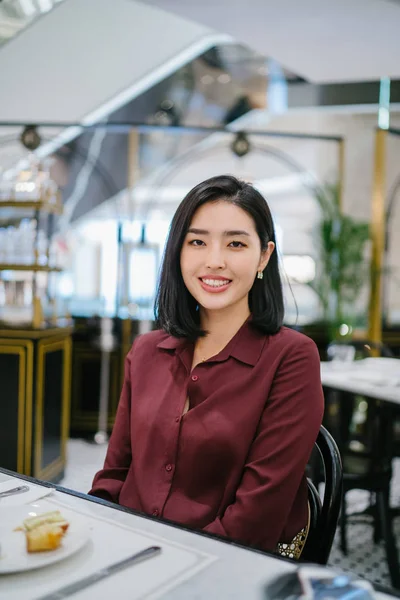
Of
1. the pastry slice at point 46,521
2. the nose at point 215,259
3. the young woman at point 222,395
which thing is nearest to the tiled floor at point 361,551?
the young woman at point 222,395

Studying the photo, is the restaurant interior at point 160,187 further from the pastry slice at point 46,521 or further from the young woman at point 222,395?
the pastry slice at point 46,521

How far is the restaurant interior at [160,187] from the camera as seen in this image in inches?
137

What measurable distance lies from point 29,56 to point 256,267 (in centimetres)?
521

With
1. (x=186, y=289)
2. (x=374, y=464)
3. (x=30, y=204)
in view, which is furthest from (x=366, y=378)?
(x=30, y=204)

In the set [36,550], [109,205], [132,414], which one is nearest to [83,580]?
[36,550]

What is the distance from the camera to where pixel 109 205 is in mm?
6812

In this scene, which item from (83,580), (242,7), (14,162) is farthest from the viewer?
(14,162)

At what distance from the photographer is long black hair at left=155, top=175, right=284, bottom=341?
1.34 metres

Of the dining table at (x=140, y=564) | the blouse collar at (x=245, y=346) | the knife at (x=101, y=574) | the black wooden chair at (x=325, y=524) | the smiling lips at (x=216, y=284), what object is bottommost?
the black wooden chair at (x=325, y=524)

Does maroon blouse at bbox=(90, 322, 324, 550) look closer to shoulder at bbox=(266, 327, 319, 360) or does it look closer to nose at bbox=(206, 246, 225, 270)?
shoulder at bbox=(266, 327, 319, 360)

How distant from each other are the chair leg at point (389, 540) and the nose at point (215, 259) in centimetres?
191

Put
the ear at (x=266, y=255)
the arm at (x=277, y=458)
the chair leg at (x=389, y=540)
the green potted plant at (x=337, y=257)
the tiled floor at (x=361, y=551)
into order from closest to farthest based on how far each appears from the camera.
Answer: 1. the arm at (x=277, y=458)
2. the ear at (x=266, y=255)
3. the chair leg at (x=389, y=540)
4. the tiled floor at (x=361, y=551)
5. the green potted plant at (x=337, y=257)

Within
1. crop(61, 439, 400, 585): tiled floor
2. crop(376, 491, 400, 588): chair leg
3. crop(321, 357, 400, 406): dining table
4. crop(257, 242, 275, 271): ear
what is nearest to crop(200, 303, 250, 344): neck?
crop(257, 242, 275, 271): ear

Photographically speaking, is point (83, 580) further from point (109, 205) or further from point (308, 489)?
point (109, 205)
